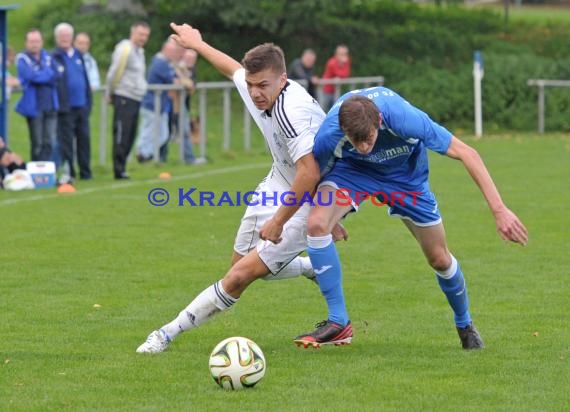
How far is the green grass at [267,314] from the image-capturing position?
6.45 metres

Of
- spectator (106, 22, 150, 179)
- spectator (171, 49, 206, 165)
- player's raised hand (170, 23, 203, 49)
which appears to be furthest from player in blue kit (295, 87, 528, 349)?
spectator (171, 49, 206, 165)

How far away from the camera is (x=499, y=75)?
1190 inches

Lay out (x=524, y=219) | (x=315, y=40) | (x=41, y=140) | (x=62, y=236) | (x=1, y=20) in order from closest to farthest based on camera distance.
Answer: (x=62, y=236)
(x=524, y=219)
(x=41, y=140)
(x=1, y=20)
(x=315, y=40)

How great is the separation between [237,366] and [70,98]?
11.4 meters

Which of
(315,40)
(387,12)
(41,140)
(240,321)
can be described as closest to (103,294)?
(240,321)

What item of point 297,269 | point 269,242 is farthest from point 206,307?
point 297,269

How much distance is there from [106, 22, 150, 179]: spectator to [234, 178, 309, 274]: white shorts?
1044 cm

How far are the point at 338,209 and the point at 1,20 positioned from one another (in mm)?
12333

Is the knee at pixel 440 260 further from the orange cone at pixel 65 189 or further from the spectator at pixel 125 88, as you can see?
the spectator at pixel 125 88

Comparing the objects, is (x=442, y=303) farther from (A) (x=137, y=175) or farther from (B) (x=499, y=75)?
(B) (x=499, y=75)

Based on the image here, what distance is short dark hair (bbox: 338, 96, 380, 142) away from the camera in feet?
21.8

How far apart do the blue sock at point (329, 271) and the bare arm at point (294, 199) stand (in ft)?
1.05

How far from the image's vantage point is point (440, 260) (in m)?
Result: 7.41

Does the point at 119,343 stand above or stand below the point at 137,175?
above
